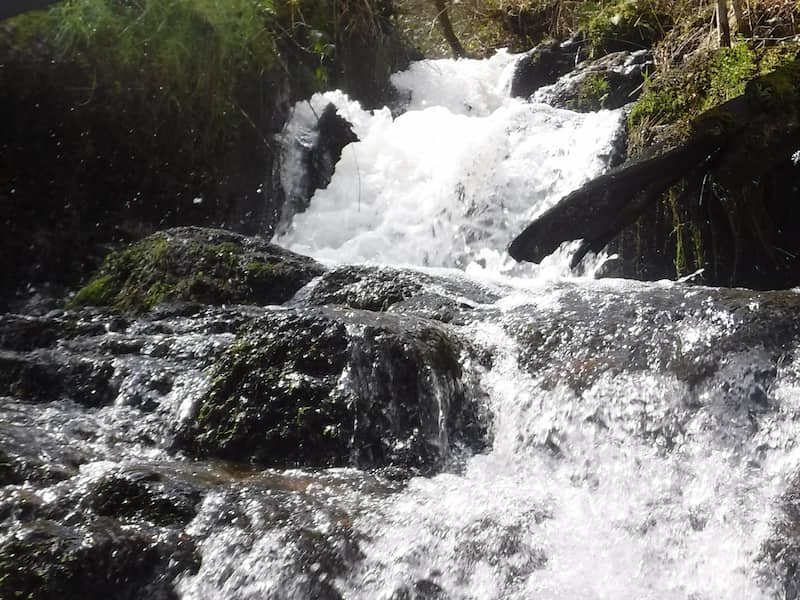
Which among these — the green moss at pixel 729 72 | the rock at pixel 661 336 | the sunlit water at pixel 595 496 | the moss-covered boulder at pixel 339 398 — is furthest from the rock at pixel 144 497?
the green moss at pixel 729 72

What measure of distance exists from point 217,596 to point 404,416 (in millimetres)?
1113

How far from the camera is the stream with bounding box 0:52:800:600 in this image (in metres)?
2.54

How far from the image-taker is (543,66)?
861cm

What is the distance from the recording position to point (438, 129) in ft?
24.6

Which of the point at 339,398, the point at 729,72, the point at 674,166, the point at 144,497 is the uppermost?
the point at 729,72

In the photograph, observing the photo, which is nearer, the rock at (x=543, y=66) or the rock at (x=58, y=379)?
the rock at (x=58, y=379)

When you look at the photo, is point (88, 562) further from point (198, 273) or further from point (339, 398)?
point (198, 273)

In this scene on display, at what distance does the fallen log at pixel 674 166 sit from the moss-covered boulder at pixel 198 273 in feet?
4.62

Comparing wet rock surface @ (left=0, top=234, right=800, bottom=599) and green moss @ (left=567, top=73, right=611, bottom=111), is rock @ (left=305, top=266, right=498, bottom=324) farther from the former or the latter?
green moss @ (left=567, top=73, right=611, bottom=111)

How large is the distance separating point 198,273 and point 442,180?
8.42ft

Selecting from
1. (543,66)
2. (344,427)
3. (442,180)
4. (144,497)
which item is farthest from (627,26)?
(144,497)

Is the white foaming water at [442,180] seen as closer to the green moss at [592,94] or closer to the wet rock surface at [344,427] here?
the green moss at [592,94]

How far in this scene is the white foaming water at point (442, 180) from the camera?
6.28 m

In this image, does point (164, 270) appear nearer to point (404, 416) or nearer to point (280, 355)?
point (280, 355)
